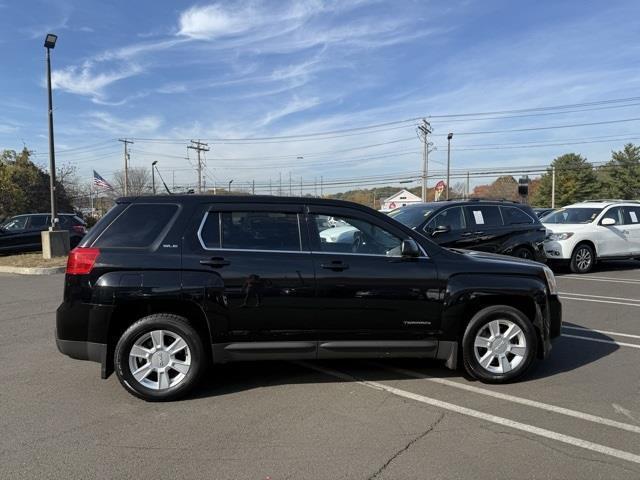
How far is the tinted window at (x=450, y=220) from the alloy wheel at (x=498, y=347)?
5373 mm

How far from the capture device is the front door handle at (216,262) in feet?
14.0

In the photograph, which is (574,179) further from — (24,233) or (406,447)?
(406,447)

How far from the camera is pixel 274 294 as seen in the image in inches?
170

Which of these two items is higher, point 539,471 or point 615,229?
point 615,229

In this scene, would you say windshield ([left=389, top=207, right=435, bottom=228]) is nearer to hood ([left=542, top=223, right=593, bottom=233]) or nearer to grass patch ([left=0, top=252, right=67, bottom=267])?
hood ([left=542, top=223, right=593, bottom=233])

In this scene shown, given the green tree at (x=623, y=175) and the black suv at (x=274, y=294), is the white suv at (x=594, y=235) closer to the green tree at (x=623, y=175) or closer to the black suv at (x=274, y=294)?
the black suv at (x=274, y=294)

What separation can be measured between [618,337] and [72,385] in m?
6.36

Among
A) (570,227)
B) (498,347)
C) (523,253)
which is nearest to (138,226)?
(498,347)

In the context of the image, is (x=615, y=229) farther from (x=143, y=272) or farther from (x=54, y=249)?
(x=54, y=249)

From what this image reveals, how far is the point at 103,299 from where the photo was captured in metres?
4.18

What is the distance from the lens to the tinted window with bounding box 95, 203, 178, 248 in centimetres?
432

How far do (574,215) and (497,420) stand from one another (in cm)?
1131

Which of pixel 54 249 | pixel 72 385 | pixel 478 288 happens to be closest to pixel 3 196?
pixel 54 249

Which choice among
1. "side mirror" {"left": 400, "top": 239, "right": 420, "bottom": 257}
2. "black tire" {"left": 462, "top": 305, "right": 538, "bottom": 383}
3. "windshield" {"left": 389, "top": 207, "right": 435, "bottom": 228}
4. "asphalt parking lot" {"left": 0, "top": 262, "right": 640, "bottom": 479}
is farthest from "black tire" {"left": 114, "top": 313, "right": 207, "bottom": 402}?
"windshield" {"left": 389, "top": 207, "right": 435, "bottom": 228}
